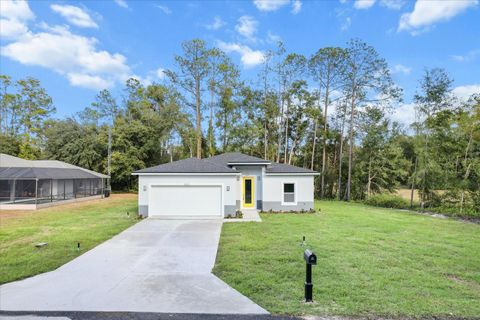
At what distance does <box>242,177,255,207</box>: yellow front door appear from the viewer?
1580cm

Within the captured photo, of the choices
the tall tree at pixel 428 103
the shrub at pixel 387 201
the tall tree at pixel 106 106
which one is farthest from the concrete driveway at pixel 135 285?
the tall tree at pixel 106 106

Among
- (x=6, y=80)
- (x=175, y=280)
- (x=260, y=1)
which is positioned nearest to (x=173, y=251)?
(x=175, y=280)

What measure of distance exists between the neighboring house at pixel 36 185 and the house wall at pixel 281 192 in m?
13.5

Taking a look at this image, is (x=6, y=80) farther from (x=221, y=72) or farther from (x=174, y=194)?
(x=174, y=194)

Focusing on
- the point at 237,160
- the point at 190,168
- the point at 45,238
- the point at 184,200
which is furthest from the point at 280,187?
the point at 45,238

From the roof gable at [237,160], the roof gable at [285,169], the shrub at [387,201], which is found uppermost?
the roof gable at [237,160]

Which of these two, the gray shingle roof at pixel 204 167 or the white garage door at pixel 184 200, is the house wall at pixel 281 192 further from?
the white garage door at pixel 184 200

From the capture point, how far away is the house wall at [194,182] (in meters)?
12.9

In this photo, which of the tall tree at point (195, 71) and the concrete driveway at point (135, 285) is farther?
the tall tree at point (195, 71)

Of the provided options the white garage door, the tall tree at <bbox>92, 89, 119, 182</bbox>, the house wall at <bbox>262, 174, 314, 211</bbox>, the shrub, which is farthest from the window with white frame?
the tall tree at <bbox>92, 89, 119, 182</bbox>

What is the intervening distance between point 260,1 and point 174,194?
37.0 ft

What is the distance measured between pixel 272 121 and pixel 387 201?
12677mm

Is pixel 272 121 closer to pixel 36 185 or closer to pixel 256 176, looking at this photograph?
pixel 256 176

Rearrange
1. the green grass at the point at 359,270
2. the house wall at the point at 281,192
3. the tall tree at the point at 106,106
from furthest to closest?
the tall tree at the point at 106,106
the house wall at the point at 281,192
the green grass at the point at 359,270
